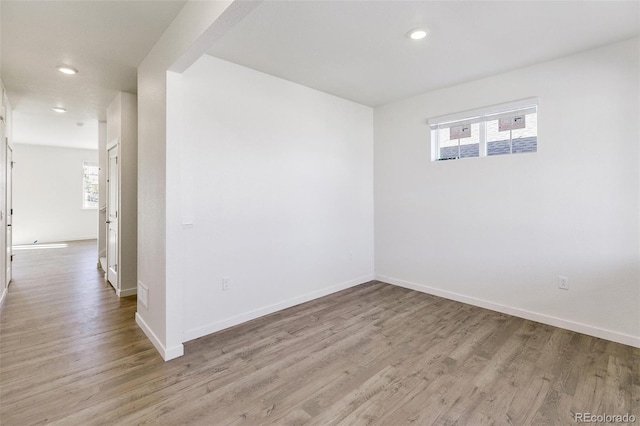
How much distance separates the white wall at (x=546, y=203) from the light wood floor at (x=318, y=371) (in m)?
0.35

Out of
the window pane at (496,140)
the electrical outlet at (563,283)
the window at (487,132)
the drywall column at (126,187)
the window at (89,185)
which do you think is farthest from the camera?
the window at (89,185)

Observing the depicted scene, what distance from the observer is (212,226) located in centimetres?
290

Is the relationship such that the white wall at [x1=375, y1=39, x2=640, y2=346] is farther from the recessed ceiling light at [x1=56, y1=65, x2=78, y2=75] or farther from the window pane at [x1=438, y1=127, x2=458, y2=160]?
the recessed ceiling light at [x1=56, y1=65, x2=78, y2=75]

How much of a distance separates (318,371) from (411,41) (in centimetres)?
286

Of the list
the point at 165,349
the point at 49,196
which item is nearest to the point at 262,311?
the point at 165,349

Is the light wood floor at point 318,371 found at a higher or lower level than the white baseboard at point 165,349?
lower

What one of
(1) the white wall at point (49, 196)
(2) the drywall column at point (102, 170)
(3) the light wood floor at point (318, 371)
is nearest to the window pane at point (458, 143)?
(3) the light wood floor at point (318, 371)

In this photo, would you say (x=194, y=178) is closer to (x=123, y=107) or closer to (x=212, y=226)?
(x=212, y=226)

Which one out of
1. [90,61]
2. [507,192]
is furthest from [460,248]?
[90,61]

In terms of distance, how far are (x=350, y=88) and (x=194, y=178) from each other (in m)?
2.24

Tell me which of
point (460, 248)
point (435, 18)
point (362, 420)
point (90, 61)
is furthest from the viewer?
point (460, 248)

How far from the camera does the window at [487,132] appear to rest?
320 cm

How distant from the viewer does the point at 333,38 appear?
256 cm

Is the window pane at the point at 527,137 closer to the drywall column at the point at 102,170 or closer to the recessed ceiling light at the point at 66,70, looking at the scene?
the recessed ceiling light at the point at 66,70
